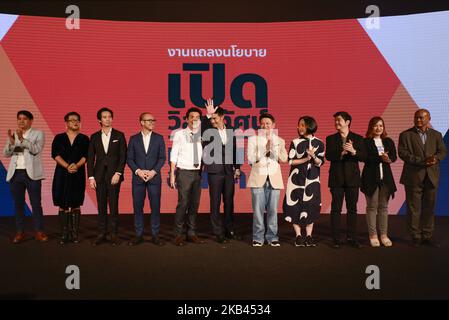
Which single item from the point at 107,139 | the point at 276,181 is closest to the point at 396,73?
the point at 276,181

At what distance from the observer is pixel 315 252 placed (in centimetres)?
420

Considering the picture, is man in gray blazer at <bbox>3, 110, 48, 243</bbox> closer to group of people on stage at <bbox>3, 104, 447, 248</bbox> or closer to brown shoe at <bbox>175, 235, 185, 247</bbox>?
group of people on stage at <bbox>3, 104, 447, 248</bbox>

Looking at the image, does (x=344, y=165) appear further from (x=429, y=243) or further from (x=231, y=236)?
(x=231, y=236)

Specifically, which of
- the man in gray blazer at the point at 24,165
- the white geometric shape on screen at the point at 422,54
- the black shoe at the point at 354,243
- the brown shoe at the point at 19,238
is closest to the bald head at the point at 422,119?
the black shoe at the point at 354,243

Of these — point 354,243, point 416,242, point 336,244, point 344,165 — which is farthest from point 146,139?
point 416,242

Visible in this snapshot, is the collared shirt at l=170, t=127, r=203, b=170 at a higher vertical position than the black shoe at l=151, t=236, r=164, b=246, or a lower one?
higher

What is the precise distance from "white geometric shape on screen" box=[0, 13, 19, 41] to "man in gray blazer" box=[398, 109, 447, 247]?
19.6 ft

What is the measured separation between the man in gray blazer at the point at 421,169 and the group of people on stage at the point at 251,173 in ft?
0.04

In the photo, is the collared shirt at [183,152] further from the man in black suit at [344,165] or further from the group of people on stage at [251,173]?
the man in black suit at [344,165]

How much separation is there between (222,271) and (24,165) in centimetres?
268

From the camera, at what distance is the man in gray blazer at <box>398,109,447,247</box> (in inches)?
177

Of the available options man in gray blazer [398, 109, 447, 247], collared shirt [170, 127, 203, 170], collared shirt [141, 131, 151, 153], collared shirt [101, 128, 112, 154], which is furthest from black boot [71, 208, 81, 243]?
man in gray blazer [398, 109, 447, 247]

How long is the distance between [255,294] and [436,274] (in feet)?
5.28
